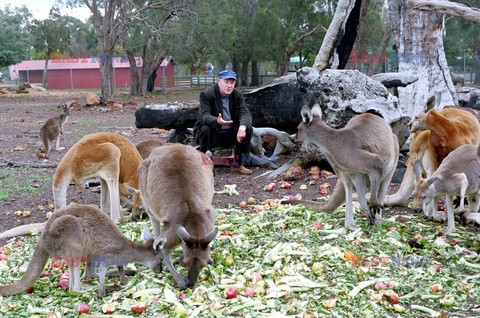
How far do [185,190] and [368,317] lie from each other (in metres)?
1.56

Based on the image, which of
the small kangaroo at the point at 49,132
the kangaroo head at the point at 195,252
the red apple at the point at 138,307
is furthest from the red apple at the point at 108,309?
the small kangaroo at the point at 49,132

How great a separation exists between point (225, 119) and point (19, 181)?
10.1 ft

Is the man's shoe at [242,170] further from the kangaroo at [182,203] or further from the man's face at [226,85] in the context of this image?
the kangaroo at [182,203]

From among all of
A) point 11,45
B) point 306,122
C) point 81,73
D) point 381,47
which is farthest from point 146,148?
point 81,73

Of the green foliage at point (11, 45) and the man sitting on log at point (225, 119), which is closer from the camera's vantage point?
the man sitting on log at point (225, 119)

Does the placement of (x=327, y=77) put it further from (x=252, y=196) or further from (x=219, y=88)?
Answer: (x=252, y=196)

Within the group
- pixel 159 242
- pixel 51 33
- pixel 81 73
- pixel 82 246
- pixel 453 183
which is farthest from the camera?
pixel 81 73

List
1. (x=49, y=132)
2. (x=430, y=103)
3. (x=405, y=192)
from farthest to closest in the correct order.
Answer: (x=49, y=132) → (x=430, y=103) → (x=405, y=192)

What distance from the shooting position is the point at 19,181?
819 centimetres

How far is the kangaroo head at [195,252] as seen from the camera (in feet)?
12.6

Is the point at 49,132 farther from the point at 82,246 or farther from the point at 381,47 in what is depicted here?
the point at 381,47

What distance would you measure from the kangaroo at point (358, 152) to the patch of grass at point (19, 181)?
404cm

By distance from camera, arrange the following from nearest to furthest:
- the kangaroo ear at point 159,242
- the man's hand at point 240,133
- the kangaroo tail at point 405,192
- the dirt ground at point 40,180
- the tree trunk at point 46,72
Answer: the kangaroo ear at point 159,242 < the kangaroo tail at point 405,192 < the dirt ground at point 40,180 < the man's hand at point 240,133 < the tree trunk at point 46,72

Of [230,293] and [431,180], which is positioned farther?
[431,180]
